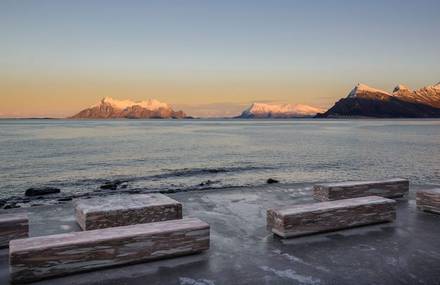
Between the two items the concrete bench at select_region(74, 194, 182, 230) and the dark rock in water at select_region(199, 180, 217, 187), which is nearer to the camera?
the concrete bench at select_region(74, 194, 182, 230)

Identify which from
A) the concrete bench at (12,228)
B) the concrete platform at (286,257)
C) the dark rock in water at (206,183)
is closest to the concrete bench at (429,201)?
the concrete platform at (286,257)

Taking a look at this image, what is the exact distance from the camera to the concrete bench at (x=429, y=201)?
38.8ft

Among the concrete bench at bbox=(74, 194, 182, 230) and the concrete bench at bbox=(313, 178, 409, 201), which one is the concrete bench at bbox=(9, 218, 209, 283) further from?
the concrete bench at bbox=(313, 178, 409, 201)

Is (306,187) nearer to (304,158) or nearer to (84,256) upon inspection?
(84,256)

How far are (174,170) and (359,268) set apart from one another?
28.8m

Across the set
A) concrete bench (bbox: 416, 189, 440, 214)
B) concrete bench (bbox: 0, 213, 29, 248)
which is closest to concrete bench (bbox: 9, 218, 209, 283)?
concrete bench (bbox: 0, 213, 29, 248)

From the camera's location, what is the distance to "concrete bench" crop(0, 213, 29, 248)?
8.73 m

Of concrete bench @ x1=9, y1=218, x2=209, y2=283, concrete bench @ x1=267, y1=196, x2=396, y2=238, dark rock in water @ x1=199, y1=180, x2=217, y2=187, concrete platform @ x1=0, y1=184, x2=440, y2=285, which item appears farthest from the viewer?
dark rock in water @ x1=199, y1=180, x2=217, y2=187

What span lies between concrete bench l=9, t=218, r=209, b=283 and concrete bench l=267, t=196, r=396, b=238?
6.79 feet

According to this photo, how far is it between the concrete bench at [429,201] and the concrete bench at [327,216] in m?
1.98

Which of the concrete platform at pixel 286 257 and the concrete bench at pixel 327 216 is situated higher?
the concrete bench at pixel 327 216

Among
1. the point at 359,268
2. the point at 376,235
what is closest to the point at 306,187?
the point at 376,235

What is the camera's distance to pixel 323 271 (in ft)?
24.5

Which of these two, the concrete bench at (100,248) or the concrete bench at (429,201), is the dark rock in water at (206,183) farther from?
the concrete bench at (100,248)
